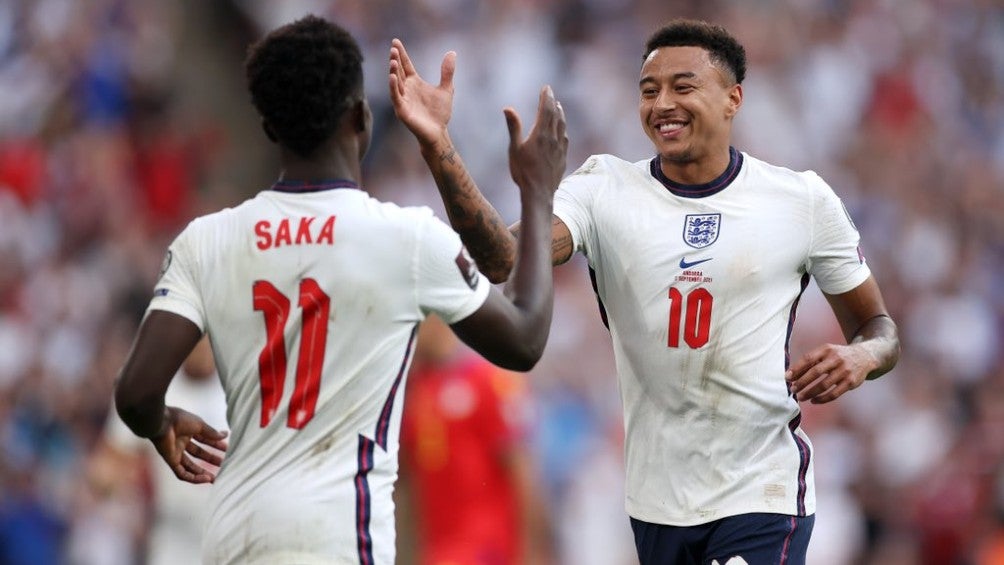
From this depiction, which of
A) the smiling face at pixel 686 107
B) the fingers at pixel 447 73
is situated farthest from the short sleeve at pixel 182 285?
the smiling face at pixel 686 107

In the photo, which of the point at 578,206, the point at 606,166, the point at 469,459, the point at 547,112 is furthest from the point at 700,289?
the point at 469,459

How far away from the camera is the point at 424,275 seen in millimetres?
4926

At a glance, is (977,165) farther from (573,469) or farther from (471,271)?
(471,271)

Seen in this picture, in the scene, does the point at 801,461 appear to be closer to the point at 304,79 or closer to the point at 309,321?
the point at 309,321

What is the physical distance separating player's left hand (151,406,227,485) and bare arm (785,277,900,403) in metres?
1.87

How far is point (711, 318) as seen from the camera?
6250 millimetres

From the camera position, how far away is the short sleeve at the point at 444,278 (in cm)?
493

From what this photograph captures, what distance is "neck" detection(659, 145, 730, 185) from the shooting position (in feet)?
21.2

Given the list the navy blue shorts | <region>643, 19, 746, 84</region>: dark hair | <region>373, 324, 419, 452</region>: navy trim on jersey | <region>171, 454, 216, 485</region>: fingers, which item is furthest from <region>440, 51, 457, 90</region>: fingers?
the navy blue shorts

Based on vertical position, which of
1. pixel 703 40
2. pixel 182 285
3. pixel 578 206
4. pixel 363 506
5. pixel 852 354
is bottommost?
pixel 363 506

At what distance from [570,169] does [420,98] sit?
6922mm

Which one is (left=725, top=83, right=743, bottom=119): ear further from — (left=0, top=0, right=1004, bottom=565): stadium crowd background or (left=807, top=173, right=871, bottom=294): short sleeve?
(left=0, top=0, right=1004, bottom=565): stadium crowd background

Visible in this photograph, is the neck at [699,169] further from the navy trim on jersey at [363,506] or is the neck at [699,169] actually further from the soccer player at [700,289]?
the navy trim on jersey at [363,506]

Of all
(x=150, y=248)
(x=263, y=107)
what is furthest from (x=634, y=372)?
(x=150, y=248)
